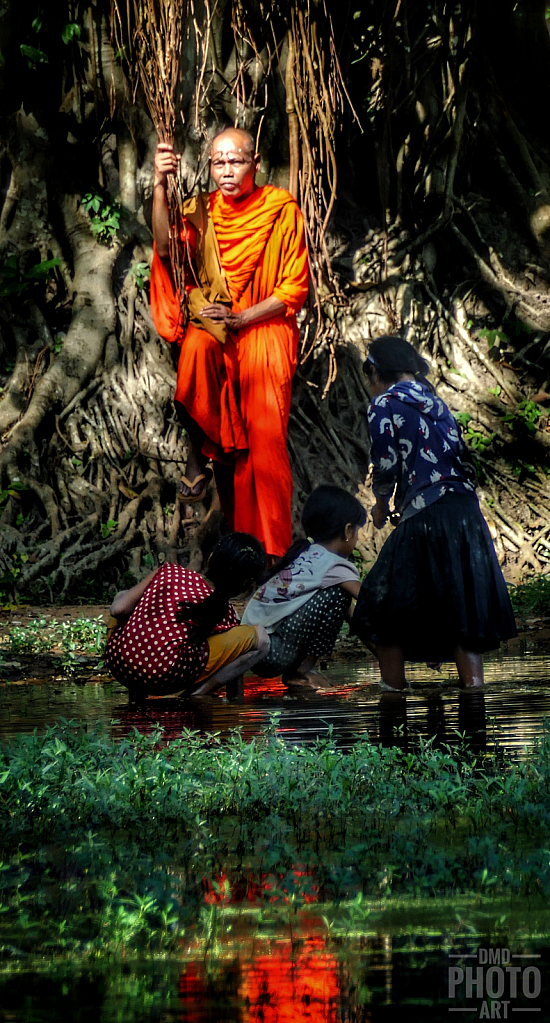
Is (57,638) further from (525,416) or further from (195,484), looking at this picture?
(525,416)

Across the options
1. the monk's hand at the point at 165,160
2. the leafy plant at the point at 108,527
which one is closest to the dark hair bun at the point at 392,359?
the monk's hand at the point at 165,160

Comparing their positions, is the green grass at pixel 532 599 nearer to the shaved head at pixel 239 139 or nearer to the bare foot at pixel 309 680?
the bare foot at pixel 309 680

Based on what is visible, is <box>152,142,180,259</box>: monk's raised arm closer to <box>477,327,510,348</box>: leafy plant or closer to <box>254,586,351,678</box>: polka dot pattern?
<box>477,327,510,348</box>: leafy plant

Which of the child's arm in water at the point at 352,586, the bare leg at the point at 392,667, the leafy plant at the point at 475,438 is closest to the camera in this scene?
the bare leg at the point at 392,667

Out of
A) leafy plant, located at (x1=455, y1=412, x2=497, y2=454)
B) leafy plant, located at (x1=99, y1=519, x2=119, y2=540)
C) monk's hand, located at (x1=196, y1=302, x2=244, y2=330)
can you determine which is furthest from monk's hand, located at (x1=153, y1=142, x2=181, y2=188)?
leafy plant, located at (x1=455, y1=412, x2=497, y2=454)

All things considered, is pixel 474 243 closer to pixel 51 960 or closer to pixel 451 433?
pixel 451 433

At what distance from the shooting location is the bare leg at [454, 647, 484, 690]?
5078mm

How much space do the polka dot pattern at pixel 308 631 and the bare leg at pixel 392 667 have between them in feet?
1.09

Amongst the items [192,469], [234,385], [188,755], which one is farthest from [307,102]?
[188,755]

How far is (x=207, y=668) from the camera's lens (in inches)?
202

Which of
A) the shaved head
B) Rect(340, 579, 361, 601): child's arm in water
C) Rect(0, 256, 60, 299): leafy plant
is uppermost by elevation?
the shaved head

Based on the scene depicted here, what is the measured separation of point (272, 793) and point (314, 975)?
1.07m

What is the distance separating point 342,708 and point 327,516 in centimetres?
121

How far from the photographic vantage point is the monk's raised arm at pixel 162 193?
26.3ft
